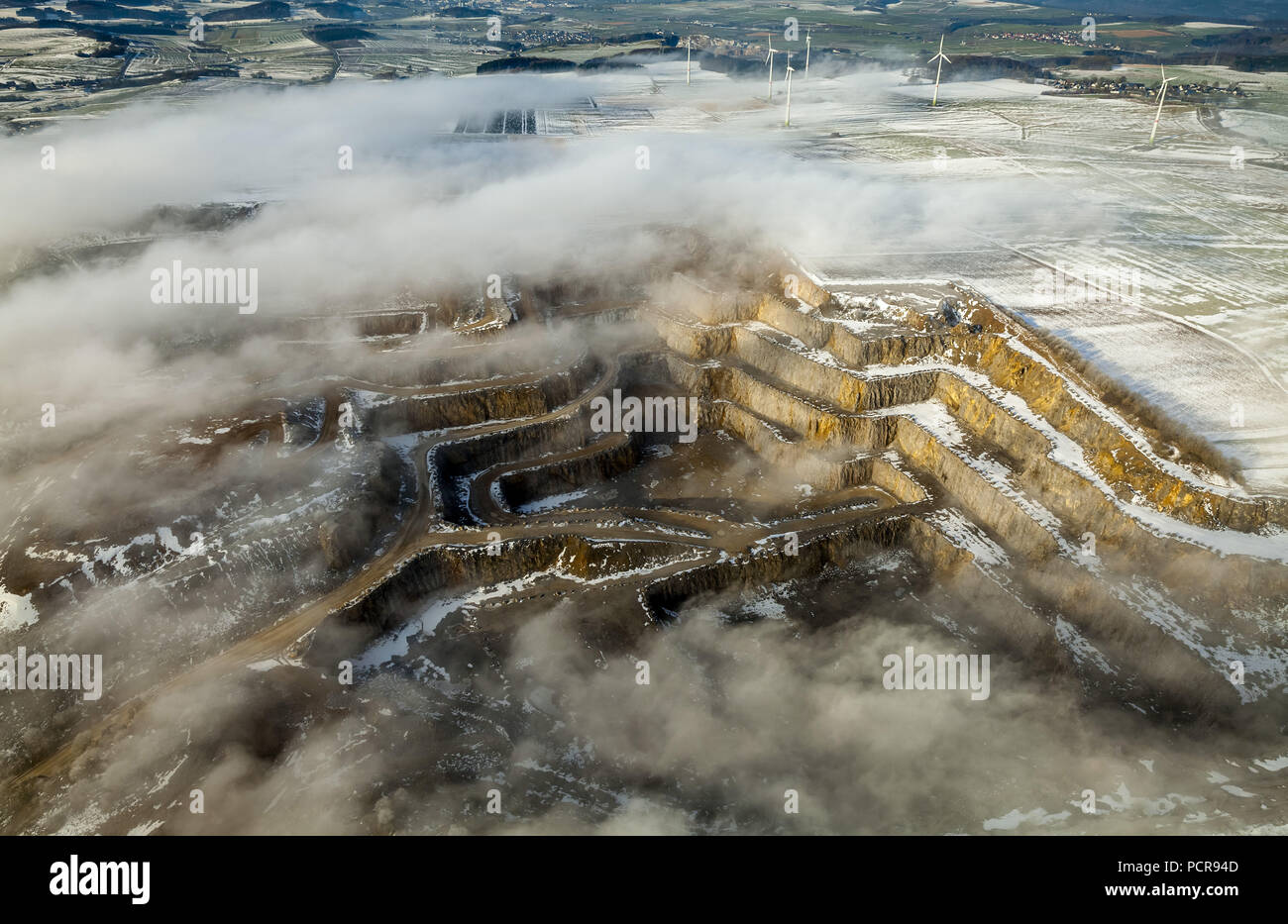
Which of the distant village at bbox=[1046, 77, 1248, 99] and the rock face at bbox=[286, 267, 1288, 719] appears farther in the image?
the distant village at bbox=[1046, 77, 1248, 99]

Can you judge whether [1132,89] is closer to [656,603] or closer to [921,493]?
[921,493]

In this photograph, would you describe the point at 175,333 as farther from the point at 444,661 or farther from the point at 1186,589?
the point at 1186,589

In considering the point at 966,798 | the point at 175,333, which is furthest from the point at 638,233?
the point at 966,798

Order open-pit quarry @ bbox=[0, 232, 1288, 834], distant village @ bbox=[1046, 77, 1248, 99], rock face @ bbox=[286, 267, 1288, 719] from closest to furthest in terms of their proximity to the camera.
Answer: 1. open-pit quarry @ bbox=[0, 232, 1288, 834]
2. rock face @ bbox=[286, 267, 1288, 719]
3. distant village @ bbox=[1046, 77, 1248, 99]

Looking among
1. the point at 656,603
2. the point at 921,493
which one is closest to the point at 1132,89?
the point at 921,493

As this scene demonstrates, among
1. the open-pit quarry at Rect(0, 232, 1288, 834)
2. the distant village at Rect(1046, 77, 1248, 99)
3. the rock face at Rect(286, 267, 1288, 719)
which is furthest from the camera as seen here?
the distant village at Rect(1046, 77, 1248, 99)

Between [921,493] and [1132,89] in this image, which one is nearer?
[921,493]

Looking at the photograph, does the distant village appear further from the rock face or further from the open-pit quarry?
the open-pit quarry

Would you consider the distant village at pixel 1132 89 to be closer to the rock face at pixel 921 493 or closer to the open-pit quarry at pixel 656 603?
the rock face at pixel 921 493

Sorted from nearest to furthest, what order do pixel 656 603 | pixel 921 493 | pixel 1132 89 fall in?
pixel 656 603, pixel 921 493, pixel 1132 89

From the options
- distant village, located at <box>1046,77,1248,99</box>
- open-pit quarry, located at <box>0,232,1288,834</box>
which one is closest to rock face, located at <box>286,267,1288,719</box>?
open-pit quarry, located at <box>0,232,1288,834</box>
